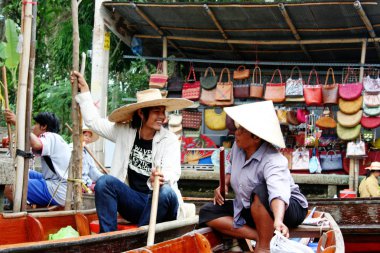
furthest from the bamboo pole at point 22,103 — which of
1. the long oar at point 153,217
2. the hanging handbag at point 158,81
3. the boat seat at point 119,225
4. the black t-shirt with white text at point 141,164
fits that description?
the hanging handbag at point 158,81

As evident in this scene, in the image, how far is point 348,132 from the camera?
10078mm

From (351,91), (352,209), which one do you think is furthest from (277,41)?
(352,209)

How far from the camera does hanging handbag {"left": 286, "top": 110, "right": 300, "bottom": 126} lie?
10484 millimetres

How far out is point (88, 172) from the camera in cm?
727

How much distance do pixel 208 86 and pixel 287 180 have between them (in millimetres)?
6472

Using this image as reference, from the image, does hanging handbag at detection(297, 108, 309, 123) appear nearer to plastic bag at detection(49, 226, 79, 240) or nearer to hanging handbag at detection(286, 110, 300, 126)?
hanging handbag at detection(286, 110, 300, 126)

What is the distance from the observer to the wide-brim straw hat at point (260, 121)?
438 cm

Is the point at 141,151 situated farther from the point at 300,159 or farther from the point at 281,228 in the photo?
the point at 300,159

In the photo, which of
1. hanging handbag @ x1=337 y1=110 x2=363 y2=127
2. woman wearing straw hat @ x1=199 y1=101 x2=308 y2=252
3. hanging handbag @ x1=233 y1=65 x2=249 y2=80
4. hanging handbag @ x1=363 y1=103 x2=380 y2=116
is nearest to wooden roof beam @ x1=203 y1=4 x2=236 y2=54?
hanging handbag @ x1=233 y1=65 x2=249 y2=80

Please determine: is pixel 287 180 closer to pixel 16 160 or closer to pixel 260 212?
pixel 260 212

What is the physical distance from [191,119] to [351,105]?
271cm

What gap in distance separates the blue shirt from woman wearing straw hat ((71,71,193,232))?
496 mm

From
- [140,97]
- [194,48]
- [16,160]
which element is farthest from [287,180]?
[194,48]

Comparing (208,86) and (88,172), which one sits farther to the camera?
(208,86)
